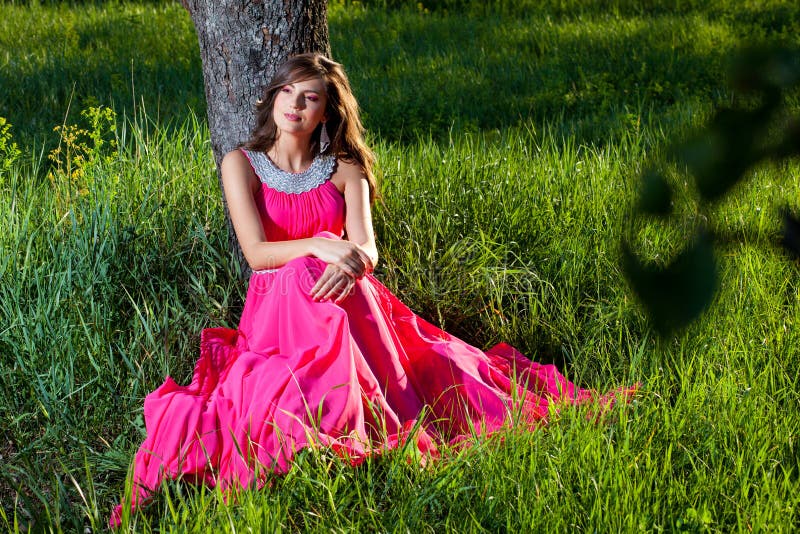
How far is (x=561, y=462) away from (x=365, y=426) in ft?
→ 1.89

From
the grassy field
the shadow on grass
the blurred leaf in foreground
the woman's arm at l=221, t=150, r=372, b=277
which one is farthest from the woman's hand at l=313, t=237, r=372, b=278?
the shadow on grass

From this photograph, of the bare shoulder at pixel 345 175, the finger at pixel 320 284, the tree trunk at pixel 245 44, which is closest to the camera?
the finger at pixel 320 284

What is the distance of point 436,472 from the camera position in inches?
90.9

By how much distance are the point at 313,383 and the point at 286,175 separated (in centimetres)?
77

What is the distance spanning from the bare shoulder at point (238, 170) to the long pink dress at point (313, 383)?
0.10ft

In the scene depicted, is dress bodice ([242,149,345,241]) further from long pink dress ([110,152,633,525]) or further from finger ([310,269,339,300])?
finger ([310,269,339,300])

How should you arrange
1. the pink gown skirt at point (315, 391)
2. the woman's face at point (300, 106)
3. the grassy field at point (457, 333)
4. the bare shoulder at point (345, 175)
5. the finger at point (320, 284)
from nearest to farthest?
1. the grassy field at point (457, 333)
2. the pink gown skirt at point (315, 391)
3. the finger at point (320, 284)
4. the woman's face at point (300, 106)
5. the bare shoulder at point (345, 175)

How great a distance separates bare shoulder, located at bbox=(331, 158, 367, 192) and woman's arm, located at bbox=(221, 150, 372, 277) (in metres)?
0.26

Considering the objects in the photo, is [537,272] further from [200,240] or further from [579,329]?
[200,240]

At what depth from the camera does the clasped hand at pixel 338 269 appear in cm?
256

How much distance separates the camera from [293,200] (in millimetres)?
2904

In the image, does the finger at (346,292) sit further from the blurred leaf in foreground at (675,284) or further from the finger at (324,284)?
the blurred leaf in foreground at (675,284)

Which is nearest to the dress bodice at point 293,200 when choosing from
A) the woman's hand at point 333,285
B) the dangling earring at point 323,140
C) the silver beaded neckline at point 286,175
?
the silver beaded neckline at point 286,175

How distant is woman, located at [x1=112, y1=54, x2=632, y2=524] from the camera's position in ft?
7.84
